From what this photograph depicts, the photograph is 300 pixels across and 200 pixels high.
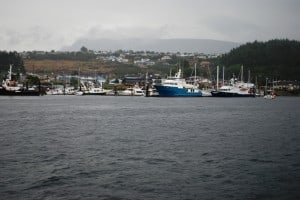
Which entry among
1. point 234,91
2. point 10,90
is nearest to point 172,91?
point 234,91

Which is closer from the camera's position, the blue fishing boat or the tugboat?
the tugboat

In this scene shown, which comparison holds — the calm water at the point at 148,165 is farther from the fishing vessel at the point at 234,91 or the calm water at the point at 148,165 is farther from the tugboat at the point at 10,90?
the fishing vessel at the point at 234,91

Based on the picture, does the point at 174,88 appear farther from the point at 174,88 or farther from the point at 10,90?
the point at 10,90

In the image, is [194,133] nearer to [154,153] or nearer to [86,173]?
[154,153]

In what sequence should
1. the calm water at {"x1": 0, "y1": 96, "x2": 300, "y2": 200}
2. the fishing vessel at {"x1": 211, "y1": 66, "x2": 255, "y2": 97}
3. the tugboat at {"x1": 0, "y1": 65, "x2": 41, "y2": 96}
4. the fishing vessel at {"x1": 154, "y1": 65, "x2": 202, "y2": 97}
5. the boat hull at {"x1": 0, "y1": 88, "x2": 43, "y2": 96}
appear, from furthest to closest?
the fishing vessel at {"x1": 211, "y1": 66, "x2": 255, "y2": 97}
the boat hull at {"x1": 0, "y1": 88, "x2": 43, "y2": 96}
the fishing vessel at {"x1": 154, "y1": 65, "x2": 202, "y2": 97}
the tugboat at {"x1": 0, "y1": 65, "x2": 41, "y2": 96}
the calm water at {"x1": 0, "y1": 96, "x2": 300, "y2": 200}

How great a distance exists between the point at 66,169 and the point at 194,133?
78.0 feet

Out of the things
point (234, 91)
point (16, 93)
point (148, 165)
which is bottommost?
point (148, 165)

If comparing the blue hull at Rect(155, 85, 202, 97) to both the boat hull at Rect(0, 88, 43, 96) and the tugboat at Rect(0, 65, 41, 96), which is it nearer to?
the boat hull at Rect(0, 88, 43, 96)

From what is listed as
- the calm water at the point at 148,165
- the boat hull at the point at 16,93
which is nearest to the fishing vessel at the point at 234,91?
the boat hull at the point at 16,93

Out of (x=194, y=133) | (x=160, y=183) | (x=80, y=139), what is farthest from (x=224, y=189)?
(x=194, y=133)

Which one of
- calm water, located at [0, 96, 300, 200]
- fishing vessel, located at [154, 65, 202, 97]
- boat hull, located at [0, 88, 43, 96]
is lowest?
calm water, located at [0, 96, 300, 200]

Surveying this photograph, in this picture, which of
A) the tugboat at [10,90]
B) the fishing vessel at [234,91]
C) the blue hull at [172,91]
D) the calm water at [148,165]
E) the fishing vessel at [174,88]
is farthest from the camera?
the fishing vessel at [234,91]

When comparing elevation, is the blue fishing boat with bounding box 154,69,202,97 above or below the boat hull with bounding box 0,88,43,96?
above

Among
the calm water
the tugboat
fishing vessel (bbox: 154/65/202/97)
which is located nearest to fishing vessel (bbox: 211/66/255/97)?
fishing vessel (bbox: 154/65/202/97)
